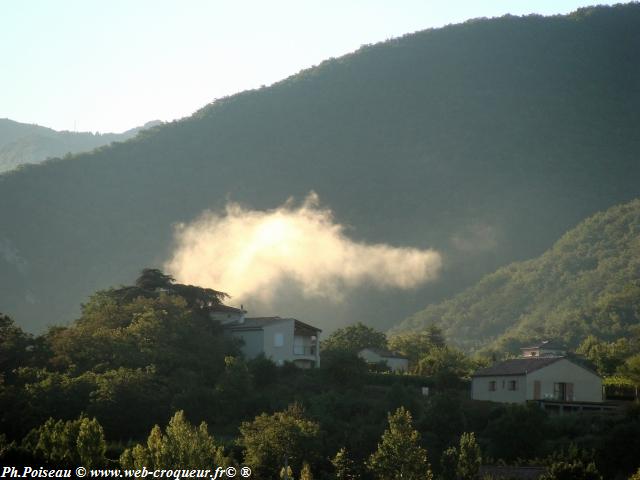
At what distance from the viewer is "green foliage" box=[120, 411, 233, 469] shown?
123 ft

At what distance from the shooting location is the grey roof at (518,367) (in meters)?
68.2

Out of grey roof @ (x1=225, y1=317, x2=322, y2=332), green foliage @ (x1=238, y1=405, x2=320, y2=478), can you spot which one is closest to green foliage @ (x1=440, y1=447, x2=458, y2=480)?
green foliage @ (x1=238, y1=405, x2=320, y2=478)

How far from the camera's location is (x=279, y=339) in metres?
74.2

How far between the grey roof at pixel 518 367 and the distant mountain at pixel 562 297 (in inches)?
1904

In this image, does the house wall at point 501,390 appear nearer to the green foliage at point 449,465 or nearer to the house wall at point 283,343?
the house wall at point 283,343

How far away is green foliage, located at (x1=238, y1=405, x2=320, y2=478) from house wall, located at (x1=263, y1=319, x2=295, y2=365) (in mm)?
26752

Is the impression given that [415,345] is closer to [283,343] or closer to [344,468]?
[283,343]

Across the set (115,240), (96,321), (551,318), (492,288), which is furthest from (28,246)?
(96,321)

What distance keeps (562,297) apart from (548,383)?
7691 cm

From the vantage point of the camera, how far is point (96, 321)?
73250 mm

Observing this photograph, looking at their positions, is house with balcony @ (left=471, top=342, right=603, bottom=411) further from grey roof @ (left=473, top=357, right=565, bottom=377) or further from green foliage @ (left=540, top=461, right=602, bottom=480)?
green foliage @ (left=540, top=461, right=602, bottom=480)

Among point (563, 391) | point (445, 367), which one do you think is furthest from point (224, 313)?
point (563, 391)

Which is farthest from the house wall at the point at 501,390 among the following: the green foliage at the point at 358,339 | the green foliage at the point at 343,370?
the green foliage at the point at 358,339

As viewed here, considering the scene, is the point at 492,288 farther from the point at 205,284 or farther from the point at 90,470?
the point at 90,470
